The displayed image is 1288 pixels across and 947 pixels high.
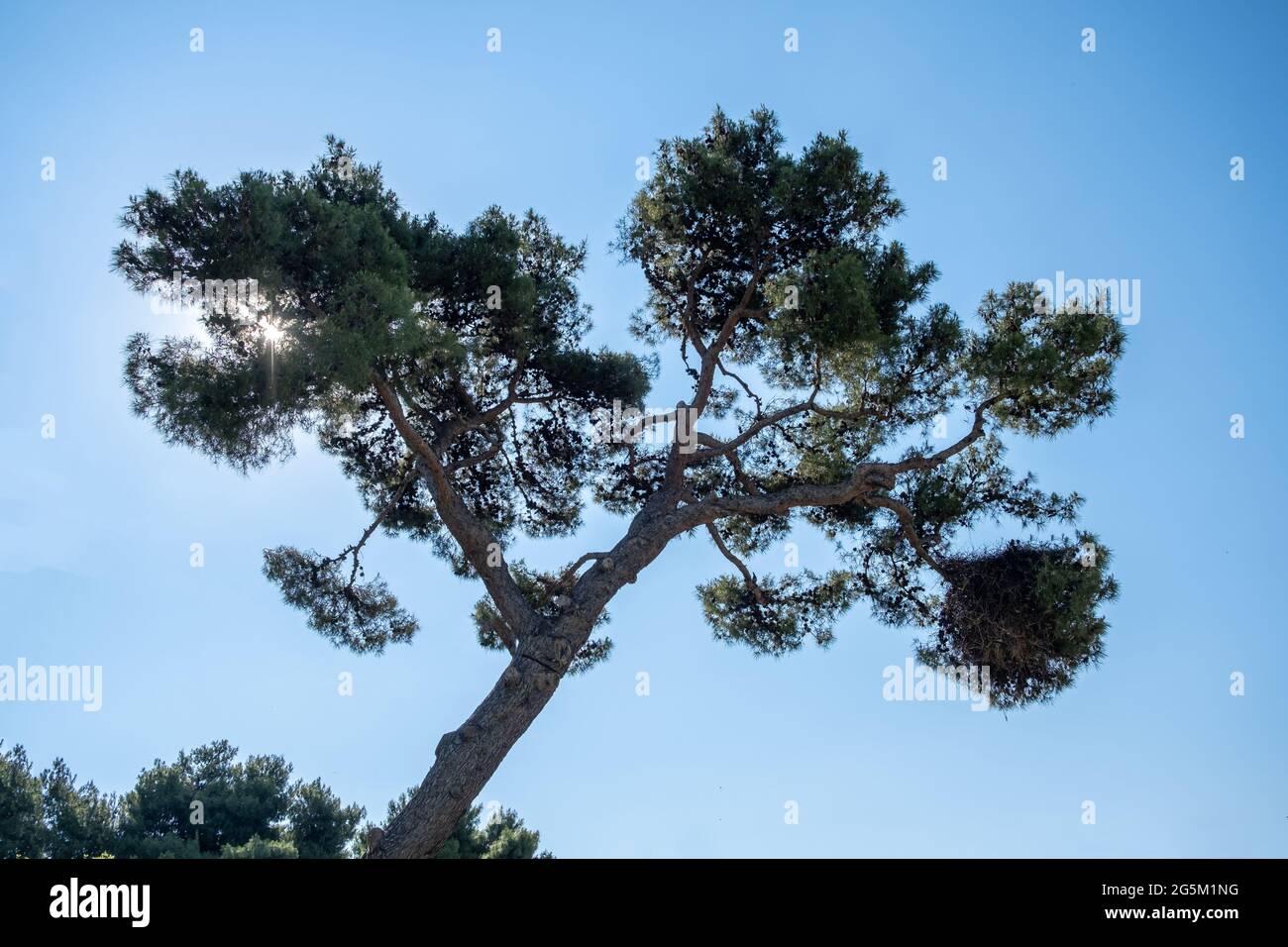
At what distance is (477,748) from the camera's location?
7.79m

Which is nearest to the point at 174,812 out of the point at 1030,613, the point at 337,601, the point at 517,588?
the point at 337,601

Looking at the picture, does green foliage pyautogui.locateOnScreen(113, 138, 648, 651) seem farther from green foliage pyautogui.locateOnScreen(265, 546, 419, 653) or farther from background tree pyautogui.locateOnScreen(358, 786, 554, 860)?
background tree pyautogui.locateOnScreen(358, 786, 554, 860)

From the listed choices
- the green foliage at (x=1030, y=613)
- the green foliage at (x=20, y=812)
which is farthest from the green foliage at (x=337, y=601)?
the green foliage at (x=20, y=812)

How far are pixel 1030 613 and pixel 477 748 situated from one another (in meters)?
5.69

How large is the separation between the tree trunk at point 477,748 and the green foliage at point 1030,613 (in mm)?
4330

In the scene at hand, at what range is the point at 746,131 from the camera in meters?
10.7

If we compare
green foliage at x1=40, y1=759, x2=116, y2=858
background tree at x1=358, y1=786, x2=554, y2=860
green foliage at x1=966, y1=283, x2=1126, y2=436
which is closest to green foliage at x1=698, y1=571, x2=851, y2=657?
green foliage at x1=966, y1=283, x2=1126, y2=436

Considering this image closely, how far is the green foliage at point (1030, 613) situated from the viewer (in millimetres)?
9125

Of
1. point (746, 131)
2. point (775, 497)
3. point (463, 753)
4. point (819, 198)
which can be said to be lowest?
point (463, 753)
